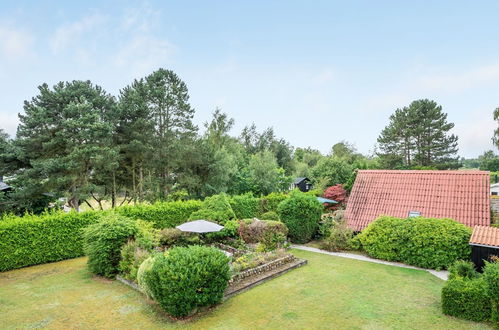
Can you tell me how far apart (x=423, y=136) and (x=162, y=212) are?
1562 inches

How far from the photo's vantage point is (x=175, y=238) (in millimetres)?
13164

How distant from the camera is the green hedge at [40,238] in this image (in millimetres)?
11180

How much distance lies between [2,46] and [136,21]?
291 inches

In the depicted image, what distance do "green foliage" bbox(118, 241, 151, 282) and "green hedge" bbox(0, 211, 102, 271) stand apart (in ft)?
14.8

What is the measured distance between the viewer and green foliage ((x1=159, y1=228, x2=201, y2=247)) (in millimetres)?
13008

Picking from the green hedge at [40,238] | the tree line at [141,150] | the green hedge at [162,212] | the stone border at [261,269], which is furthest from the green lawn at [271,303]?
the tree line at [141,150]

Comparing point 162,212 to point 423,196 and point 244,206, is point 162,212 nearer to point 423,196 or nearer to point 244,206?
point 244,206

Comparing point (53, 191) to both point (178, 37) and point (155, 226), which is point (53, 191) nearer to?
point (155, 226)

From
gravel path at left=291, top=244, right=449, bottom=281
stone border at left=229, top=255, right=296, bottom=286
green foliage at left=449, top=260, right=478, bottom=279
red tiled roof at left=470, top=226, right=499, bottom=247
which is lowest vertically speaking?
gravel path at left=291, top=244, right=449, bottom=281

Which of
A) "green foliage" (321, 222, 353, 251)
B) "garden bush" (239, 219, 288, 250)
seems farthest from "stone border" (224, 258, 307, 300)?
"green foliage" (321, 222, 353, 251)

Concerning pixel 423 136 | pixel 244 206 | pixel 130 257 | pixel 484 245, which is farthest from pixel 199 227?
pixel 423 136

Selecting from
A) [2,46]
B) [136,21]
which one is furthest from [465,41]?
[2,46]

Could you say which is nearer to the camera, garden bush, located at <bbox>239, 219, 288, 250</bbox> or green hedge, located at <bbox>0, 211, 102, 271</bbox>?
green hedge, located at <bbox>0, 211, 102, 271</bbox>

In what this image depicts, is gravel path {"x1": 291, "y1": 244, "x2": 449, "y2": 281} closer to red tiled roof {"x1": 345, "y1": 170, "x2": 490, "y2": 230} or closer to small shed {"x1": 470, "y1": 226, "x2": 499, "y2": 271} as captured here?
small shed {"x1": 470, "y1": 226, "x2": 499, "y2": 271}
